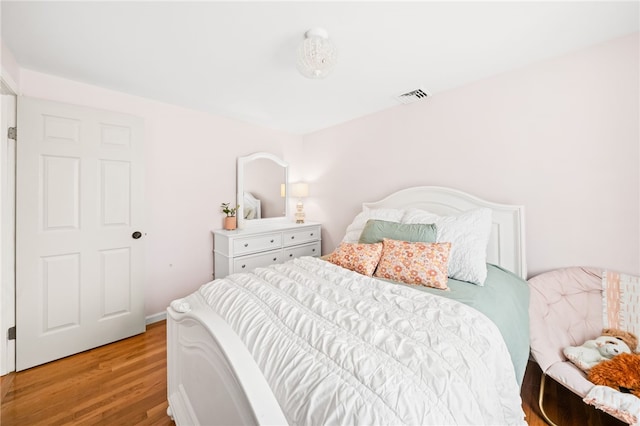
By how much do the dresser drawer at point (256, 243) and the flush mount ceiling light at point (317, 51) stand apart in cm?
186

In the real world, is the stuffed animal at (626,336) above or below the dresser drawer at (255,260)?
below

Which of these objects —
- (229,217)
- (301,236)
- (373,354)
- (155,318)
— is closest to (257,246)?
(229,217)

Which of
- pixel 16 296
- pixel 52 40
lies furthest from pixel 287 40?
pixel 16 296

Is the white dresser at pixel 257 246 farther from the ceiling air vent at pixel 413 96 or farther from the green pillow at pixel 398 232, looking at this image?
the ceiling air vent at pixel 413 96

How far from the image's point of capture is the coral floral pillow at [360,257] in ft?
5.79

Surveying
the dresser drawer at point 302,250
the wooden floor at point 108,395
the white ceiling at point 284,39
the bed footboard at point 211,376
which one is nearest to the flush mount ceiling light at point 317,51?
the white ceiling at point 284,39

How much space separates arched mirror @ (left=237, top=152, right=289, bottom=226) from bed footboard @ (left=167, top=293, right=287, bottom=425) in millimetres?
1777

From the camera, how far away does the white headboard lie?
6.17 ft

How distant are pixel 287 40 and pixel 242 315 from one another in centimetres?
164

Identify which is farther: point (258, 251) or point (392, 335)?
point (258, 251)

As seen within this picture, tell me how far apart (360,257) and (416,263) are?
38 cm

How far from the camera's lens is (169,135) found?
8.50 ft

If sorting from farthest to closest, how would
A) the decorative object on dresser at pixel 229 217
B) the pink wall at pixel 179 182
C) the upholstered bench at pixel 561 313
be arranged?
the decorative object on dresser at pixel 229 217
the pink wall at pixel 179 182
the upholstered bench at pixel 561 313

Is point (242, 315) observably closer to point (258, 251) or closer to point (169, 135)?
point (258, 251)
